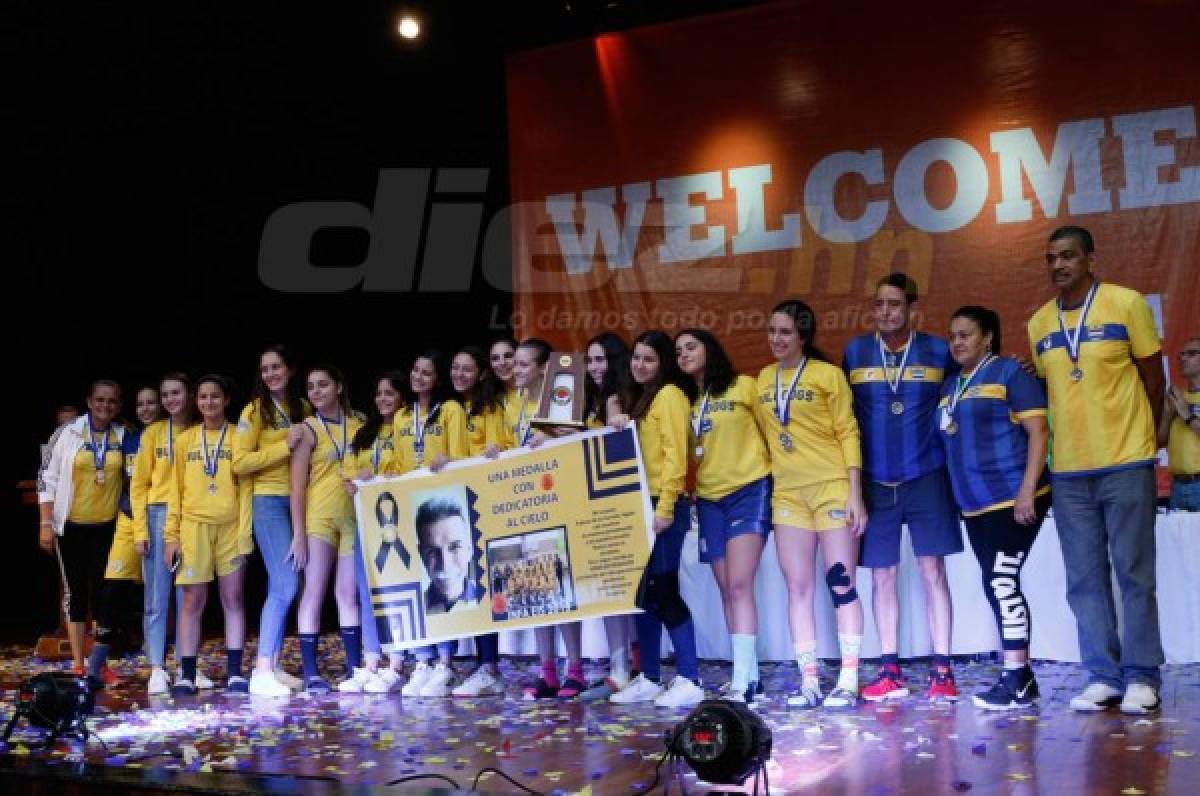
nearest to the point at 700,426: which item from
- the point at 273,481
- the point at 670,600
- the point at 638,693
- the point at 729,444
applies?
the point at 729,444

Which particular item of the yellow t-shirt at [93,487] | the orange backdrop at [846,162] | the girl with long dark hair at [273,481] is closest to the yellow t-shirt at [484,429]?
the girl with long dark hair at [273,481]

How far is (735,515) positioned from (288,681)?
2297 mm

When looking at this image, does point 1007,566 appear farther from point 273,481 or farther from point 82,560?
point 82,560

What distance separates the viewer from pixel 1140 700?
377 centimetres

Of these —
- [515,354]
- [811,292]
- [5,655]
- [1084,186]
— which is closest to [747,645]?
[515,354]

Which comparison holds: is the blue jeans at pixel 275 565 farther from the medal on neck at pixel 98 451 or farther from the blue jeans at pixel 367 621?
the medal on neck at pixel 98 451

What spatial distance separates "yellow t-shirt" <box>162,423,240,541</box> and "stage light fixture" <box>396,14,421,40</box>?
3.56 meters

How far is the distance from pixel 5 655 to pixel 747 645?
5.17 m

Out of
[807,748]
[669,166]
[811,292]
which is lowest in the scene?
[807,748]

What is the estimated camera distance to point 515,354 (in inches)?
201

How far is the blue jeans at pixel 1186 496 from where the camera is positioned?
5680 millimetres

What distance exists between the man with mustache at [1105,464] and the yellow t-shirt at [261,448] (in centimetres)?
337

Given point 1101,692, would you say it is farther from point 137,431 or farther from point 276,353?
point 137,431

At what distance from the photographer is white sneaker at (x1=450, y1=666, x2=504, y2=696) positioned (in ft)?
16.3
